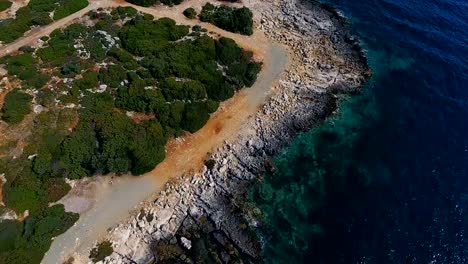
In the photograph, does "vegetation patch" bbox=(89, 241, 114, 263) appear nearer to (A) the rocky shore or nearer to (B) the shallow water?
(A) the rocky shore

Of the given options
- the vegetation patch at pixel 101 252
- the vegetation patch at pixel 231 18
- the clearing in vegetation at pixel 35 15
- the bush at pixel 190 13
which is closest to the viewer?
the vegetation patch at pixel 101 252

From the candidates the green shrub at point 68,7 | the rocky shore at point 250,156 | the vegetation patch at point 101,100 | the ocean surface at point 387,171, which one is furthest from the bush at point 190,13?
the ocean surface at point 387,171

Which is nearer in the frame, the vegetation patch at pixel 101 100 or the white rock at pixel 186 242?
the white rock at pixel 186 242

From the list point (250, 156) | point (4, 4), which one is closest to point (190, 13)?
point (250, 156)

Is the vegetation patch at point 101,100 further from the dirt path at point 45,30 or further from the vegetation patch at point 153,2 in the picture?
the vegetation patch at point 153,2

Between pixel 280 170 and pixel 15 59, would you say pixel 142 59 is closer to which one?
pixel 15 59

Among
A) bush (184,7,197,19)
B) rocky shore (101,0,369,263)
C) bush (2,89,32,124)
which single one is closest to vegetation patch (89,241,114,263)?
rocky shore (101,0,369,263)

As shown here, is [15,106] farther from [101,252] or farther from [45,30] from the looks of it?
[101,252]
